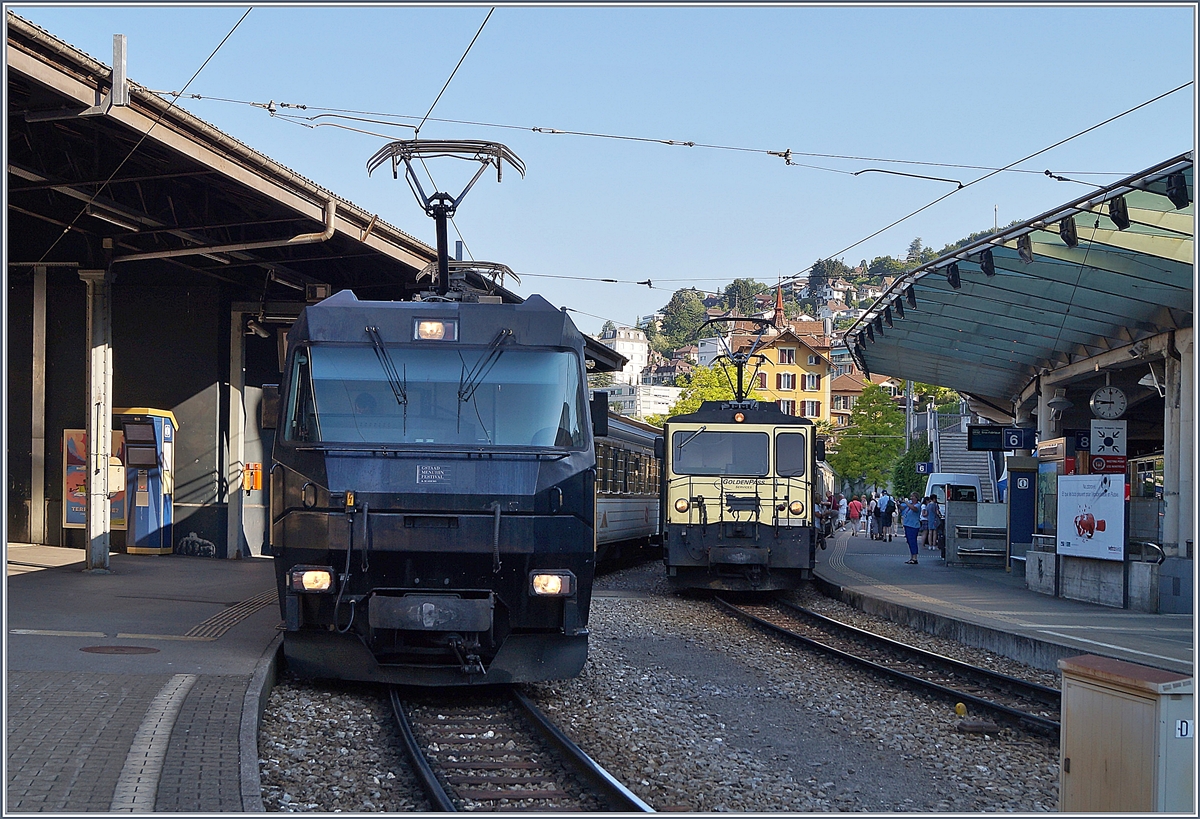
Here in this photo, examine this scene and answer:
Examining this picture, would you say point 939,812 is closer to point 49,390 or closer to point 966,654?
point 966,654

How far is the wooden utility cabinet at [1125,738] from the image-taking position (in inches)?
200

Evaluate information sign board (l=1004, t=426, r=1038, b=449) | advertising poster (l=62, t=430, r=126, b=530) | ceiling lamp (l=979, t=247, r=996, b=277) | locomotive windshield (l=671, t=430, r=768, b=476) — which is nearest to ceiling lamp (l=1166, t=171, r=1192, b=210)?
ceiling lamp (l=979, t=247, r=996, b=277)

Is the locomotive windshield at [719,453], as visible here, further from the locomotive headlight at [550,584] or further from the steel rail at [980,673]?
the locomotive headlight at [550,584]

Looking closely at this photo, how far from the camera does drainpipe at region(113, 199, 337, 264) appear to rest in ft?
54.4

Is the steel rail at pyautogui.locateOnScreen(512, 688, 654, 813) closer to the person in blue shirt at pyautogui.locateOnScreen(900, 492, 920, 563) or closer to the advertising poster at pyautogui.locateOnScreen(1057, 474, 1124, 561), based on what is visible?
the advertising poster at pyautogui.locateOnScreen(1057, 474, 1124, 561)

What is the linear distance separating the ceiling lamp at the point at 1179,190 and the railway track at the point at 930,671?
182 inches

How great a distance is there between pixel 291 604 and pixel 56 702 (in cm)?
165

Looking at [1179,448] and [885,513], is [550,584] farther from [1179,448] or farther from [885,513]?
[885,513]

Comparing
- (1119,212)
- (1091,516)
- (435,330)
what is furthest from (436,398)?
(1091,516)

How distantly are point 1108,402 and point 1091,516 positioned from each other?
2.84 metres

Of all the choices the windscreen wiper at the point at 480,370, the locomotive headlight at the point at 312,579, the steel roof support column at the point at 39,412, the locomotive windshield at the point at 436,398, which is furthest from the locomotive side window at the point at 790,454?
the steel roof support column at the point at 39,412

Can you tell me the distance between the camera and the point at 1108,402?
18250mm

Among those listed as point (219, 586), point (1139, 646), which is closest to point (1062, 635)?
point (1139, 646)

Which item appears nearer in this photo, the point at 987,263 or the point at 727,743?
the point at 727,743
